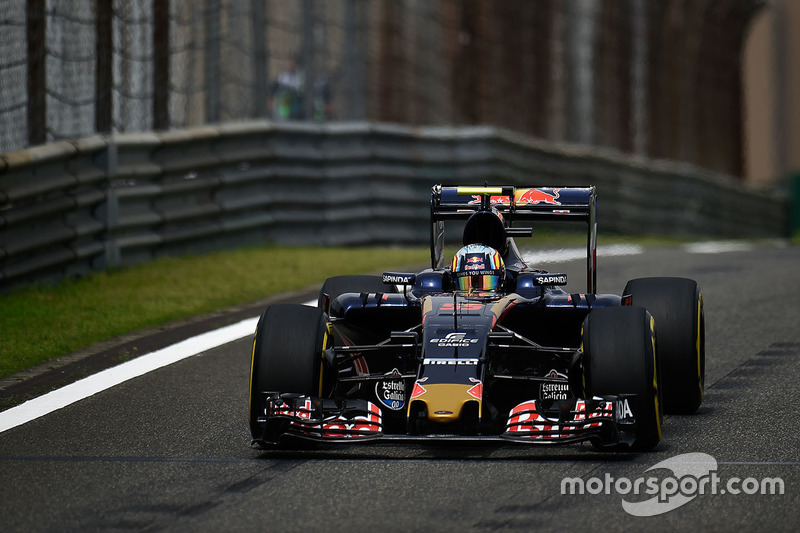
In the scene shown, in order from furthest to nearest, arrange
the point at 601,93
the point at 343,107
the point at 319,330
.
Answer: the point at 601,93 → the point at 343,107 → the point at 319,330

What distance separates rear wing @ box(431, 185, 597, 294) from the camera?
8.45 metres

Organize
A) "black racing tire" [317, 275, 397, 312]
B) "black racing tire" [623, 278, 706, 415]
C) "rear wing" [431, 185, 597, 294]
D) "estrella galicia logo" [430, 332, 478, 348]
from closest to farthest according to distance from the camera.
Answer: "estrella galicia logo" [430, 332, 478, 348], "black racing tire" [623, 278, 706, 415], "black racing tire" [317, 275, 397, 312], "rear wing" [431, 185, 597, 294]

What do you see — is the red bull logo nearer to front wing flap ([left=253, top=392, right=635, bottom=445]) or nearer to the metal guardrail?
front wing flap ([left=253, top=392, right=635, bottom=445])

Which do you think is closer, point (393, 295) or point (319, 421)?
point (319, 421)

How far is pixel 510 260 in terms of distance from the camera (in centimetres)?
821

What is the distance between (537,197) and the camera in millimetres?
8531

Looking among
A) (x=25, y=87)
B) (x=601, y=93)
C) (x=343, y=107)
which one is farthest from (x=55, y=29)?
(x=601, y=93)

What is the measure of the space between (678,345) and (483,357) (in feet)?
4.59

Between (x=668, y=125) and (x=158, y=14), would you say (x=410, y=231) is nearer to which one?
(x=158, y=14)

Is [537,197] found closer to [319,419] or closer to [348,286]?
[348,286]

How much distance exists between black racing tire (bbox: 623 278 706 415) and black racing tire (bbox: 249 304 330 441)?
1.82 m

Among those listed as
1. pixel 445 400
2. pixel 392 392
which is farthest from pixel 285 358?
pixel 445 400

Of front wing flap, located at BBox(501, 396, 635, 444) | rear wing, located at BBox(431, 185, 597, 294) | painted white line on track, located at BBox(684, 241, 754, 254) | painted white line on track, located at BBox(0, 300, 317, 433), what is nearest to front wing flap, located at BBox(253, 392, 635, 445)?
front wing flap, located at BBox(501, 396, 635, 444)

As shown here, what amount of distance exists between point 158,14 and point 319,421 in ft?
25.2
